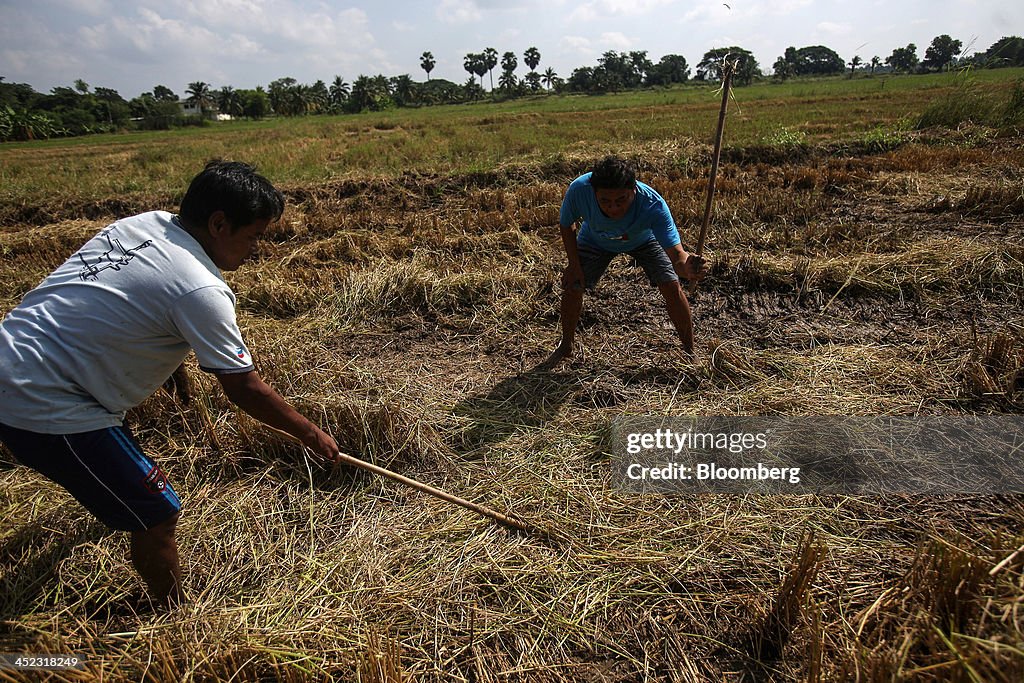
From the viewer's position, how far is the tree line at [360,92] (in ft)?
110

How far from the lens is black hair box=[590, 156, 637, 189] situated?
2.92m

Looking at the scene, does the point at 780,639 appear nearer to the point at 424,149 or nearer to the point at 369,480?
the point at 369,480

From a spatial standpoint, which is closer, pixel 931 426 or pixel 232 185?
pixel 232 185

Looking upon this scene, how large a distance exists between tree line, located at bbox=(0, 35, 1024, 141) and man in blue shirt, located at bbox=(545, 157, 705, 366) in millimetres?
9119

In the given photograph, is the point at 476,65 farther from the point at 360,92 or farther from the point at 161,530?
the point at 161,530

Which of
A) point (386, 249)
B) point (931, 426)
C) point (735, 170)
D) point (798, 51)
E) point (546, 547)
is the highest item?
point (798, 51)

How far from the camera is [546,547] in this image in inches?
90.0

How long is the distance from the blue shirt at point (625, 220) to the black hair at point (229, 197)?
6.55 ft

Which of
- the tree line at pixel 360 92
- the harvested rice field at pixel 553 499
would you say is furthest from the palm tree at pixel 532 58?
the harvested rice field at pixel 553 499

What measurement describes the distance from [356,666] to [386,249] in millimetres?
4516

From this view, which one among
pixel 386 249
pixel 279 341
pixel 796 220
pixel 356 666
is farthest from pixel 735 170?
pixel 356 666

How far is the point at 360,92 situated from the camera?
60906 millimetres

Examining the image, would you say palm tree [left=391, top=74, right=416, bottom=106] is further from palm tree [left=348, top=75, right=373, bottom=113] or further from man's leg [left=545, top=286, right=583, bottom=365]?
man's leg [left=545, top=286, right=583, bottom=365]

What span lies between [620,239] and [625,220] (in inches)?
6.9
